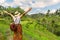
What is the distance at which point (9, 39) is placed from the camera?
18703 mm

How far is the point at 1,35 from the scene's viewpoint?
741 inches

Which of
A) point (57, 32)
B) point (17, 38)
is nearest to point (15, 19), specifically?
point (17, 38)

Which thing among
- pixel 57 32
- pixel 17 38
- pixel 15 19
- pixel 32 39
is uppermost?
pixel 15 19

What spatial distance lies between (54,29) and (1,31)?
2126 inches

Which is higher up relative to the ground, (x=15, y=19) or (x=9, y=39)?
(x=15, y=19)

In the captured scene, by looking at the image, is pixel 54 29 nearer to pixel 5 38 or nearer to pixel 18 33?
pixel 5 38

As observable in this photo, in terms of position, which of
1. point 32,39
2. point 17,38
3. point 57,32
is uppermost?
point 17,38

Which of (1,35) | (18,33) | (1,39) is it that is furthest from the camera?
(1,35)

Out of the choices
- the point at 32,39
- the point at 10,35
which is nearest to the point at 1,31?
the point at 10,35

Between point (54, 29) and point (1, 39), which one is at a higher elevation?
point (1, 39)

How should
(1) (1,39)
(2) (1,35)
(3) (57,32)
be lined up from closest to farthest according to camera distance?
(1) (1,39)
(2) (1,35)
(3) (57,32)

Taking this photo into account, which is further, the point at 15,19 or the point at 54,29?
the point at 54,29

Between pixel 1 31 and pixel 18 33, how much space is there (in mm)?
13045

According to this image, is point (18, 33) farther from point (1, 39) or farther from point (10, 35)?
point (10, 35)
